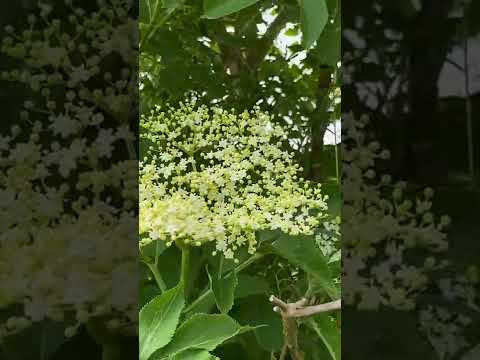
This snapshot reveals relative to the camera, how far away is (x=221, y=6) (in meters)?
0.54

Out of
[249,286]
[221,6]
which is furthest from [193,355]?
[221,6]

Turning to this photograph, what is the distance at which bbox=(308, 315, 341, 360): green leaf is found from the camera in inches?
26.0

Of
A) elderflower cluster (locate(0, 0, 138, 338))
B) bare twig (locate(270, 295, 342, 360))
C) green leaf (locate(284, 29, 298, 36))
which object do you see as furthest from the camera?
green leaf (locate(284, 29, 298, 36))

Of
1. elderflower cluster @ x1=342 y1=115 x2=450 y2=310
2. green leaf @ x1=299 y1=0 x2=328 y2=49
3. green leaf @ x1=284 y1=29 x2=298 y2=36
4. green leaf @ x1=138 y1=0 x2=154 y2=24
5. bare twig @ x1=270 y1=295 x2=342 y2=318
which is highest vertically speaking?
green leaf @ x1=284 y1=29 x2=298 y2=36

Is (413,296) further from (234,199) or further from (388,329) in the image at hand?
(234,199)

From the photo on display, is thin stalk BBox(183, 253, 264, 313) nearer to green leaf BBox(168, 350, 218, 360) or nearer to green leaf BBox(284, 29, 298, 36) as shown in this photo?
green leaf BBox(168, 350, 218, 360)

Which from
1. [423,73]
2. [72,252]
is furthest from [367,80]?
[72,252]

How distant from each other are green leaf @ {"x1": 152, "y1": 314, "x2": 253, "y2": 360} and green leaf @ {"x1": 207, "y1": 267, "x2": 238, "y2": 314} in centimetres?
3

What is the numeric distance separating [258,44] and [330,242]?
247mm

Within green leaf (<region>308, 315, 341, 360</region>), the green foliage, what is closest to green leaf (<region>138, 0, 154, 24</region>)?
the green foliage

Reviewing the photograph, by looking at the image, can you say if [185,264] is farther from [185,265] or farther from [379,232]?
[379,232]

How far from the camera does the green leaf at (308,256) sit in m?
0.61

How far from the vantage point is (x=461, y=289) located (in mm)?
511

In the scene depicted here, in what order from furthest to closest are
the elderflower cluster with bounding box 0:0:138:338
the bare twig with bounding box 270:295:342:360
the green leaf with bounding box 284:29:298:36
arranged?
1. the green leaf with bounding box 284:29:298:36
2. the bare twig with bounding box 270:295:342:360
3. the elderflower cluster with bounding box 0:0:138:338
